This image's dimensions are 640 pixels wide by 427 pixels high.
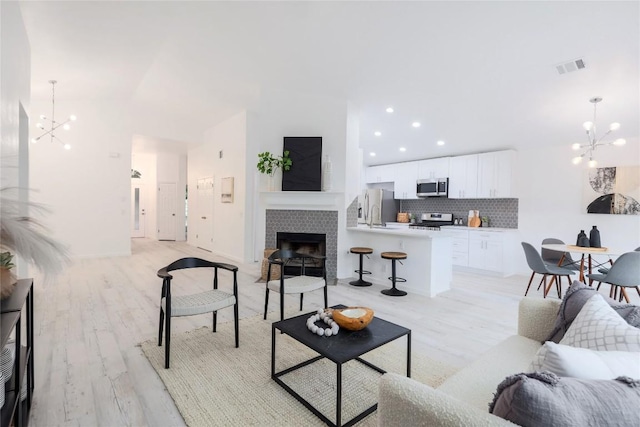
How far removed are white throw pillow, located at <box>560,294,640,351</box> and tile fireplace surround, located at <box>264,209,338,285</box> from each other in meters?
3.63

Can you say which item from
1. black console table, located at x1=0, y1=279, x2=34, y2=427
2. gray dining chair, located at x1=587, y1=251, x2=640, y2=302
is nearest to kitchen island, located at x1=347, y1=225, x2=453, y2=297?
gray dining chair, located at x1=587, y1=251, x2=640, y2=302

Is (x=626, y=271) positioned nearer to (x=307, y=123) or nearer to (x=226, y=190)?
(x=307, y=123)

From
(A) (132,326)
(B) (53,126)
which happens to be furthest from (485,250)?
(B) (53,126)

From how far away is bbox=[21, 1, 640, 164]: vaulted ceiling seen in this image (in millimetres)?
2783

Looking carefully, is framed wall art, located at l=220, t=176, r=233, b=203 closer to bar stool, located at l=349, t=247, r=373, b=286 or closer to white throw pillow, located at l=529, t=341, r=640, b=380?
bar stool, located at l=349, t=247, r=373, b=286

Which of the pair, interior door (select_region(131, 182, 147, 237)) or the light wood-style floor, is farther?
interior door (select_region(131, 182, 147, 237))

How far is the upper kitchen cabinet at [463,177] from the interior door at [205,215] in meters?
5.68

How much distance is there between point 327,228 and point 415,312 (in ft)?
6.48

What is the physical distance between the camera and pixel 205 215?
8.13 m

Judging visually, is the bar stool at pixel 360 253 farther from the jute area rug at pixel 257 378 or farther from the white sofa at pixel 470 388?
the white sofa at pixel 470 388

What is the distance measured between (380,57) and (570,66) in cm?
200

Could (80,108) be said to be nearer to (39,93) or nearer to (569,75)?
(39,93)

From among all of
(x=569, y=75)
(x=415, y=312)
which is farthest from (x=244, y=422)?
(x=569, y=75)

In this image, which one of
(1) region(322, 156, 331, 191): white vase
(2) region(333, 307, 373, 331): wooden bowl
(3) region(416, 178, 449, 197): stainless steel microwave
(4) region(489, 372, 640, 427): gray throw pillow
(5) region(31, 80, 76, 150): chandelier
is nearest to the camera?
(4) region(489, 372, 640, 427): gray throw pillow
